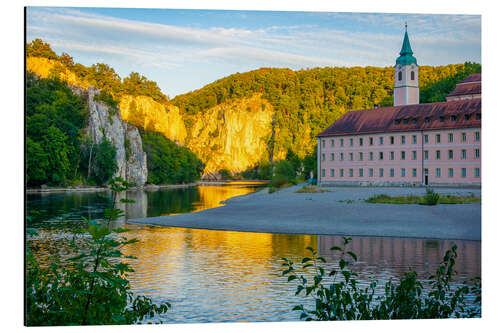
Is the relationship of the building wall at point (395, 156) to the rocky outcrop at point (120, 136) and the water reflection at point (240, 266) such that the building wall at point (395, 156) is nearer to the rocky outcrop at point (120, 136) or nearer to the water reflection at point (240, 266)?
the water reflection at point (240, 266)

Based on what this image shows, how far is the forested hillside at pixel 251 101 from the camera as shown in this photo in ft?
81.3

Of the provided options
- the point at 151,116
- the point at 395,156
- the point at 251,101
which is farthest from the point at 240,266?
the point at 151,116

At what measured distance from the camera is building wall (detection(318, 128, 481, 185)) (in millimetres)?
36312

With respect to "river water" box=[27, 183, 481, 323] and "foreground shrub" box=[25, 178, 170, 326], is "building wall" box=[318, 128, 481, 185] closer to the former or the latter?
"river water" box=[27, 183, 481, 323]

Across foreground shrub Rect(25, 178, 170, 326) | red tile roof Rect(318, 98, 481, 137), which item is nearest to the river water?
foreground shrub Rect(25, 178, 170, 326)

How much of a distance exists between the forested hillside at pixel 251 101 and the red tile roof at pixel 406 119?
143 centimetres

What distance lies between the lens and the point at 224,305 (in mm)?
8867

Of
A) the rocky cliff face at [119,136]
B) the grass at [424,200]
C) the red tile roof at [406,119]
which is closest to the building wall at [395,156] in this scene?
the red tile roof at [406,119]

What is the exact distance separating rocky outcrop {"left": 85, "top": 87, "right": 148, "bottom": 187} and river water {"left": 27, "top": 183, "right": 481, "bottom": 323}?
40.0 metres

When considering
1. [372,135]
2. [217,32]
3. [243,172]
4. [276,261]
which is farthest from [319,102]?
[243,172]

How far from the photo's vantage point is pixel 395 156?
1769 inches

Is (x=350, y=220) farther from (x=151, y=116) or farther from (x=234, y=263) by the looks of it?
(x=151, y=116)
